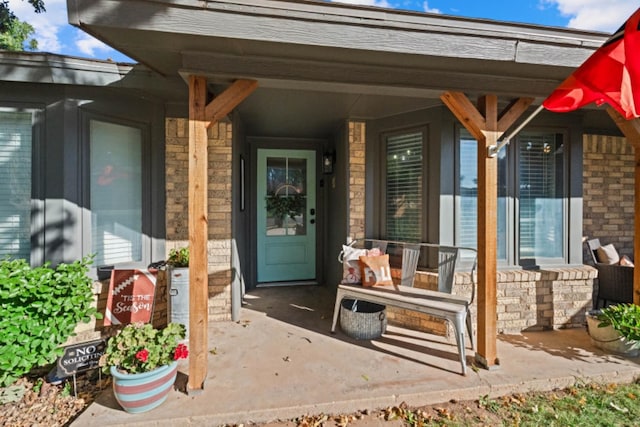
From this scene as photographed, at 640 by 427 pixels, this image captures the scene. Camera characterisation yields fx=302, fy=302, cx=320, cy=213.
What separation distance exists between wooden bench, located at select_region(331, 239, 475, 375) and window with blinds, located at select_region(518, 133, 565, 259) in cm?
110

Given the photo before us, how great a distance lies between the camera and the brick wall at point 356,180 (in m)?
3.69

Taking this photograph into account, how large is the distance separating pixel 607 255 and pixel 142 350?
16.1 ft

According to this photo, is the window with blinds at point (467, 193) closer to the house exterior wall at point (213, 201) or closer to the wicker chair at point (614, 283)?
the wicker chair at point (614, 283)

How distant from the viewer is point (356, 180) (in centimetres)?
371

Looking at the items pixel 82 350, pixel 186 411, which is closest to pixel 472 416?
pixel 186 411

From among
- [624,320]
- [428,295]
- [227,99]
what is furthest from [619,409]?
[227,99]

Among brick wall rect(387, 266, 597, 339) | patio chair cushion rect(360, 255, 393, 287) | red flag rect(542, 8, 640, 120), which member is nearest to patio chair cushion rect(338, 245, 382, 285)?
patio chair cushion rect(360, 255, 393, 287)

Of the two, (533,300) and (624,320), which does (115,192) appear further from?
(624,320)

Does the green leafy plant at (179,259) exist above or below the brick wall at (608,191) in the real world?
below

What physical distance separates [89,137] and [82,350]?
181 centimetres

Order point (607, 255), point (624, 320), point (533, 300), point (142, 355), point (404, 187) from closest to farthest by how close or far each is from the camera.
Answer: point (142, 355), point (624, 320), point (533, 300), point (404, 187), point (607, 255)

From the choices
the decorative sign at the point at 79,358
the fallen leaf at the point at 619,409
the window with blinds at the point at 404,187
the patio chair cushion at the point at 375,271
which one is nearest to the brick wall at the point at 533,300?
the patio chair cushion at the point at 375,271

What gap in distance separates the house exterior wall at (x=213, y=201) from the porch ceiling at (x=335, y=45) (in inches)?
34.7

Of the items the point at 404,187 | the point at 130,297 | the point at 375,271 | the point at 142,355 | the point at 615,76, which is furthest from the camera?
the point at 404,187
